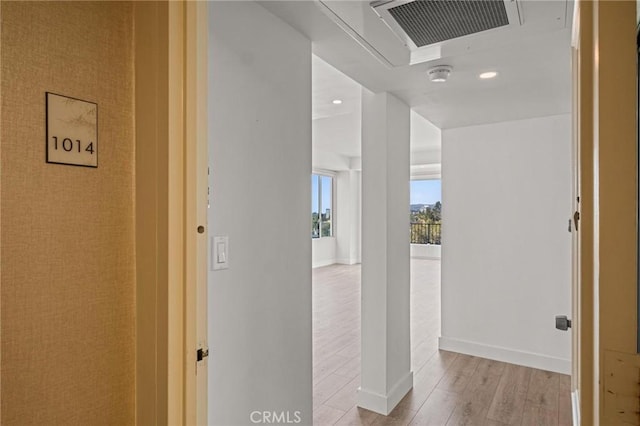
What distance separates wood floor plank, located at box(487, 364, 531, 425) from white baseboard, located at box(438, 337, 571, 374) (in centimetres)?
9

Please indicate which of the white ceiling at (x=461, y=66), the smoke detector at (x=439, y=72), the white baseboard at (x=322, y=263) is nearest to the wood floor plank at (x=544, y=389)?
the white ceiling at (x=461, y=66)

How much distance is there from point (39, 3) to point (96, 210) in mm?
488

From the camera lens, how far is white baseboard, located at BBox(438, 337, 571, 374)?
3426 mm

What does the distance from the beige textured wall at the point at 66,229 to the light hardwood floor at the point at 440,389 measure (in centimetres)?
189

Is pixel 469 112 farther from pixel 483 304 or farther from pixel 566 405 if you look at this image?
pixel 566 405

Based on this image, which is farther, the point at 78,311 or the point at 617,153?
the point at 78,311

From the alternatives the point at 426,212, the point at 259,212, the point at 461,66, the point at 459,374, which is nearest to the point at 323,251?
the point at 426,212

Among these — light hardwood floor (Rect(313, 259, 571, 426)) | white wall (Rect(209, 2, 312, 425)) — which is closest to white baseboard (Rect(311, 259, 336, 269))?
light hardwood floor (Rect(313, 259, 571, 426))

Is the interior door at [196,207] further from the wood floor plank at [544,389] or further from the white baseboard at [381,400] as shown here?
the wood floor plank at [544,389]

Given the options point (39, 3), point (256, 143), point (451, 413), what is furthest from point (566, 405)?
point (39, 3)

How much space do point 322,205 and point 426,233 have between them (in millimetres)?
2937

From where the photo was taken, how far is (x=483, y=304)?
3801 millimetres

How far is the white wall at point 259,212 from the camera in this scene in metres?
1.41

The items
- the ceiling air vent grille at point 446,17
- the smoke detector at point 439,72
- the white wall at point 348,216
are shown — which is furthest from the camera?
the white wall at point 348,216
